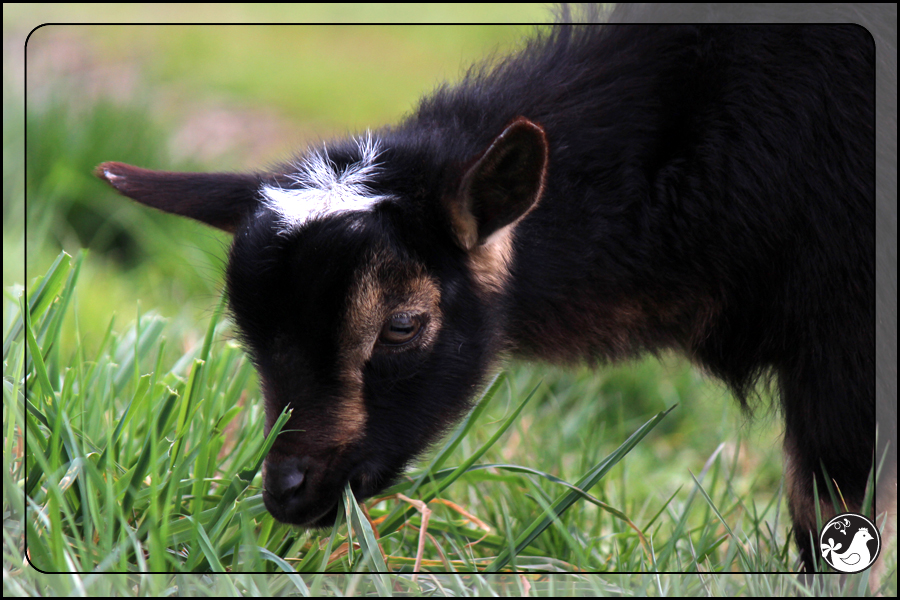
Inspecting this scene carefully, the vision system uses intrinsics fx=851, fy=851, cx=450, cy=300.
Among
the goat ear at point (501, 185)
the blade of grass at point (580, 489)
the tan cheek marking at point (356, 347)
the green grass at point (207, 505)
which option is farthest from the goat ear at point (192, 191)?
the blade of grass at point (580, 489)

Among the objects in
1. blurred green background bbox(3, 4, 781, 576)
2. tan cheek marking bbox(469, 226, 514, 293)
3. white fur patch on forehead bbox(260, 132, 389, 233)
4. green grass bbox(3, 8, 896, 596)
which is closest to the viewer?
green grass bbox(3, 8, 896, 596)

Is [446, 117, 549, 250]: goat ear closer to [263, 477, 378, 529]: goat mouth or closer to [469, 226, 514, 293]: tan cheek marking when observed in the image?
[469, 226, 514, 293]: tan cheek marking

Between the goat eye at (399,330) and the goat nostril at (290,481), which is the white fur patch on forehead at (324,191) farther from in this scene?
the goat nostril at (290,481)

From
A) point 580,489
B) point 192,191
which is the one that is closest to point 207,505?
point 192,191

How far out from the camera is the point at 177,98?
23.9ft

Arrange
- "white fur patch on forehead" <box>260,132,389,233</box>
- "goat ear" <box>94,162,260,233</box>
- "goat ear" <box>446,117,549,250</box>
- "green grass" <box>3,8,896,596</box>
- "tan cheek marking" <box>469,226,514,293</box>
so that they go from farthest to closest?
"goat ear" <box>94,162,260,233</box>
"tan cheek marking" <box>469,226,514,293</box>
"white fur patch on forehead" <box>260,132,389,233</box>
"green grass" <box>3,8,896,596</box>
"goat ear" <box>446,117,549,250</box>

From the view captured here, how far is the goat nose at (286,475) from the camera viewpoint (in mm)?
2381

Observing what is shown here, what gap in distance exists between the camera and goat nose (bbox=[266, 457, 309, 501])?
7.81ft

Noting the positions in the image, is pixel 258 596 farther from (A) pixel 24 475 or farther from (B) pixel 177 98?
(B) pixel 177 98

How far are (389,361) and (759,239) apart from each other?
1.24m

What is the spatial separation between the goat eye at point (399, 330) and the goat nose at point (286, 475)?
41 centimetres

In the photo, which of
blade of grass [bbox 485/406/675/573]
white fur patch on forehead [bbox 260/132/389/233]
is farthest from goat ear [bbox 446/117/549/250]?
blade of grass [bbox 485/406/675/573]

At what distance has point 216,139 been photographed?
7027 millimetres

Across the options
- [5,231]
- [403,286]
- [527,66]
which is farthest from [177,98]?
[403,286]
